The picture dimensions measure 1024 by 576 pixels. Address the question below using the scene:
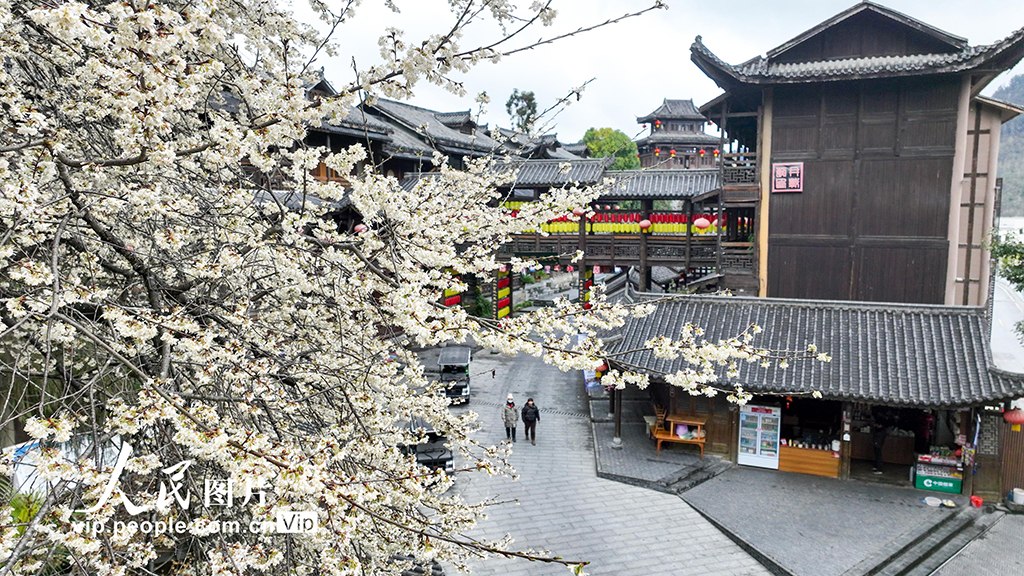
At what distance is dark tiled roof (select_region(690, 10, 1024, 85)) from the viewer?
13.4 meters

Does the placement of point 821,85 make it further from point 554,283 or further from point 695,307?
point 554,283

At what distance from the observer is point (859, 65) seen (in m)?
14.6

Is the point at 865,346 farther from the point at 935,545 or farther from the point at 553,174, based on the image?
the point at 553,174

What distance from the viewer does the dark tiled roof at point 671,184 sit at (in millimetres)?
22000

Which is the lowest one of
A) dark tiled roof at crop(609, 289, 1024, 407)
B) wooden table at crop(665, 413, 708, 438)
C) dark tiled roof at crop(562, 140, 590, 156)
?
wooden table at crop(665, 413, 708, 438)

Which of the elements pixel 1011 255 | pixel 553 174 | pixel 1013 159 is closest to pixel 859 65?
pixel 1011 255

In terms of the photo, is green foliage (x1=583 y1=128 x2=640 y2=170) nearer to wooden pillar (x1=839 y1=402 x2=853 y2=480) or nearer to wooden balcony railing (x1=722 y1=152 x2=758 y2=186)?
wooden balcony railing (x1=722 y1=152 x2=758 y2=186)

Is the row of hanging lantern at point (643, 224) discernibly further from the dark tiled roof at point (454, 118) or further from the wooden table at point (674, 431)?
the dark tiled roof at point (454, 118)

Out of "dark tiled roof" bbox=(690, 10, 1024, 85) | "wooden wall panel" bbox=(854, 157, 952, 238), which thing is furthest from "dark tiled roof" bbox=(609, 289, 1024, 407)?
"dark tiled roof" bbox=(690, 10, 1024, 85)

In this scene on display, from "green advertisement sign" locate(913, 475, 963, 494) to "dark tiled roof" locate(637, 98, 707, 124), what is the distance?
45467 millimetres

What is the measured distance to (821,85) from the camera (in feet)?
50.3

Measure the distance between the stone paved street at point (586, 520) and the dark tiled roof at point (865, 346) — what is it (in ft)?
9.72

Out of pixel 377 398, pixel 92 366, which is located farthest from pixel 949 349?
pixel 92 366

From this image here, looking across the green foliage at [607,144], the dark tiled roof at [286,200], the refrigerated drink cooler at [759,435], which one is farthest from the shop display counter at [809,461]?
the green foliage at [607,144]
